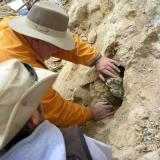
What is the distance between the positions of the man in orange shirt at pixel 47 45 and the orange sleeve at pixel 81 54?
15cm

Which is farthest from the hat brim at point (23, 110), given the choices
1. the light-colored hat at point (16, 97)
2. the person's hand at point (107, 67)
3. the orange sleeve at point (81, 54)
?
the orange sleeve at point (81, 54)

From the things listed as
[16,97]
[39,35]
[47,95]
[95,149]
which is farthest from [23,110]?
[39,35]

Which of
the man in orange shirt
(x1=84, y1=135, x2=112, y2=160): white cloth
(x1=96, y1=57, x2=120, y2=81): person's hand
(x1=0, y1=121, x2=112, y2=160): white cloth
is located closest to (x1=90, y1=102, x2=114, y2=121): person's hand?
the man in orange shirt

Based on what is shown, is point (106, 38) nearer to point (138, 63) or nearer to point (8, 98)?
point (138, 63)

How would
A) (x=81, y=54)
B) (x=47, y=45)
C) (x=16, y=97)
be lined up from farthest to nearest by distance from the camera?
(x=81, y=54) → (x=47, y=45) → (x=16, y=97)

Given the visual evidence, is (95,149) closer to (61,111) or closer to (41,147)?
(41,147)

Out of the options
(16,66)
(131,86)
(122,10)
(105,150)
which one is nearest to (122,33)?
(122,10)

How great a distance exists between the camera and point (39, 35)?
208 cm

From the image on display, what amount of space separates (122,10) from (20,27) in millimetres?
588

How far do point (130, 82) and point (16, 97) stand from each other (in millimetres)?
970

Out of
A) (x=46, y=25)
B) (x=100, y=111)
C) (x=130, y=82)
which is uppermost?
(x=46, y=25)

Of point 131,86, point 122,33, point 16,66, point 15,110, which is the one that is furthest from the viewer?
point 122,33

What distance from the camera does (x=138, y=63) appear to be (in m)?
2.14

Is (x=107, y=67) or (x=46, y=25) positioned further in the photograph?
(x=107, y=67)
